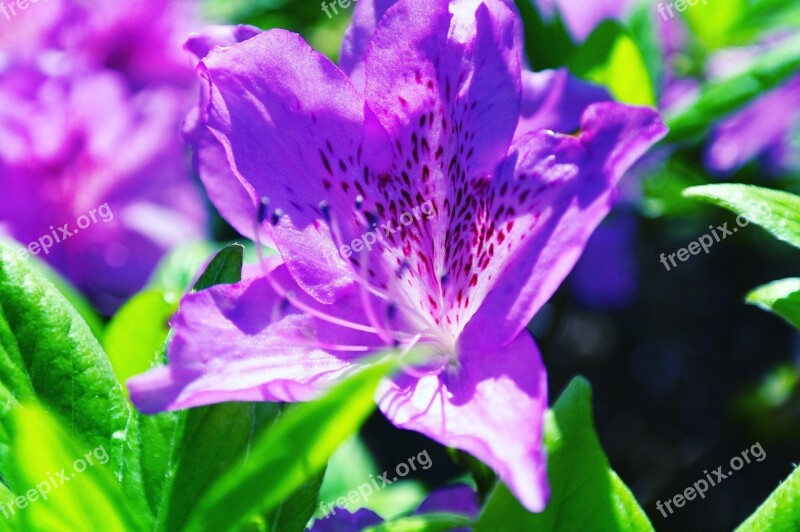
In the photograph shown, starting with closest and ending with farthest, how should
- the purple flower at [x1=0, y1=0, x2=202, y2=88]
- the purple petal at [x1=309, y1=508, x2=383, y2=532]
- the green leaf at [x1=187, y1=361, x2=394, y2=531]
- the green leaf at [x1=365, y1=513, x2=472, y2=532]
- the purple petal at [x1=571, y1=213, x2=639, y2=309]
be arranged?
the green leaf at [x1=187, y1=361, x2=394, y2=531]
the green leaf at [x1=365, y1=513, x2=472, y2=532]
the purple petal at [x1=309, y1=508, x2=383, y2=532]
the purple flower at [x1=0, y1=0, x2=202, y2=88]
the purple petal at [x1=571, y1=213, x2=639, y2=309]

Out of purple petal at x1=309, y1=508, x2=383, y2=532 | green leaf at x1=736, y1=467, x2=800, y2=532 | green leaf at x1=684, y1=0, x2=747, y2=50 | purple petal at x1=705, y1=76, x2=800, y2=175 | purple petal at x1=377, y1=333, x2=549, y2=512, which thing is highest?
purple petal at x1=377, y1=333, x2=549, y2=512

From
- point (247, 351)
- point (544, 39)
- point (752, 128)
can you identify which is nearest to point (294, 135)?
point (247, 351)

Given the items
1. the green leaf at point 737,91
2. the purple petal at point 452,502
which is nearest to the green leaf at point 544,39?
the green leaf at point 737,91

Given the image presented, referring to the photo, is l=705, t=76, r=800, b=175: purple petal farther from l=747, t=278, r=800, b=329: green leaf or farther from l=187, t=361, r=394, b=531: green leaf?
l=187, t=361, r=394, b=531: green leaf

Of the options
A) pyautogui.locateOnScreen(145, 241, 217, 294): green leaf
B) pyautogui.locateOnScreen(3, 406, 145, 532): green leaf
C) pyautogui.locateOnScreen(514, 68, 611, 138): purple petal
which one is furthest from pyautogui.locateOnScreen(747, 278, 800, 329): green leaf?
pyautogui.locateOnScreen(145, 241, 217, 294): green leaf

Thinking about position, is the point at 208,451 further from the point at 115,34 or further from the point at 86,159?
the point at 115,34

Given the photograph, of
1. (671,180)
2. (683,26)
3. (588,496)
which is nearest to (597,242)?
(671,180)
